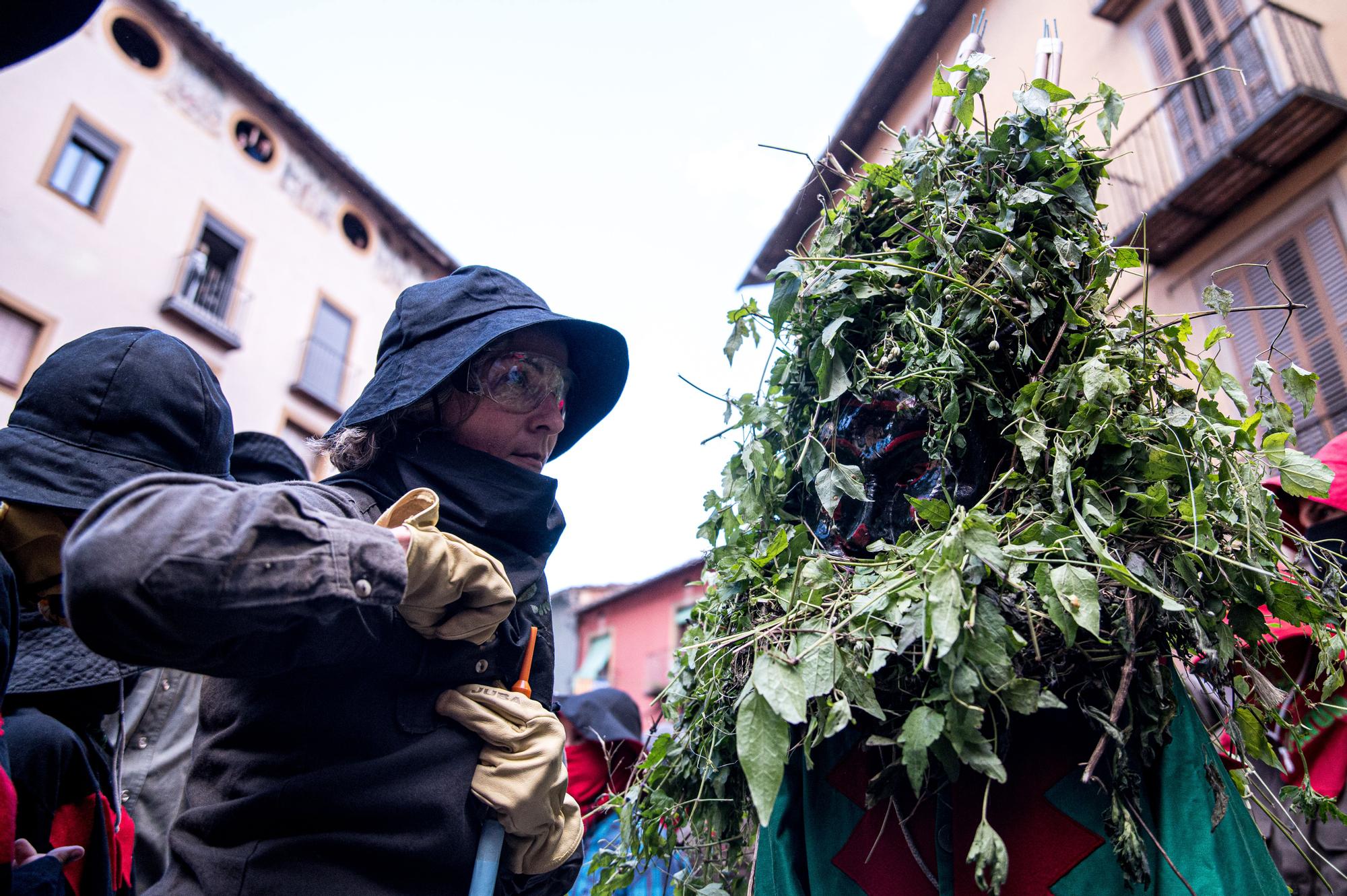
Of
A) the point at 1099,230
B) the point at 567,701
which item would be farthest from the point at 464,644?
the point at 567,701

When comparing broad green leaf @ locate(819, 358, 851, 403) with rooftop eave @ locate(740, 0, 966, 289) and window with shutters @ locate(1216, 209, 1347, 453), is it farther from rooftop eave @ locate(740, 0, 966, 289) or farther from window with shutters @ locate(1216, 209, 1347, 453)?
rooftop eave @ locate(740, 0, 966, 289)

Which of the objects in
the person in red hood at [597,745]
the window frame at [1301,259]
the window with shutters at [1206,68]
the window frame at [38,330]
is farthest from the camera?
the window frame at [38,330]

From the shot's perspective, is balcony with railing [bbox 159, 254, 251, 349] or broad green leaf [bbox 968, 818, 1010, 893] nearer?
broad green leaf [bbox 968, 818, 1010, 893]

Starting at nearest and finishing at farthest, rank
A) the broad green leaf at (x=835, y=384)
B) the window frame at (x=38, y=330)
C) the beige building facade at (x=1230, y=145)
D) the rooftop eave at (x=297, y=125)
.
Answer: the broad green leaf at (x=835, y=384)
the beige building facade at (x=1230, y=145)
the window frame at (x=38, y=330)
the rooftop eave at (x=297, y=125)

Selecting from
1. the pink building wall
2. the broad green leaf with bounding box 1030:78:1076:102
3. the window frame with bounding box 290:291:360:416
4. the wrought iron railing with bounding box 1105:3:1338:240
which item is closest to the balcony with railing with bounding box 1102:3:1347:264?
the wrought iron railing with bounding box 1105:3:1338:240

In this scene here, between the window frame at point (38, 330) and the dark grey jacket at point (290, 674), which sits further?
the window frame at point (38, 330)

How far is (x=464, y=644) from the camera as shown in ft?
4.95

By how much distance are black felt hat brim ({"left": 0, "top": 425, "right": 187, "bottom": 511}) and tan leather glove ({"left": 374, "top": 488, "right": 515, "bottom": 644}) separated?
68cm

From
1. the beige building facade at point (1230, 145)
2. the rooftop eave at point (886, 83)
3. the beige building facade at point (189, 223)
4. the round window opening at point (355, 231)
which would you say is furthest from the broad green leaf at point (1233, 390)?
the round window opening at point (355, 231)

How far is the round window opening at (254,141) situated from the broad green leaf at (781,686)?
17.4 meters

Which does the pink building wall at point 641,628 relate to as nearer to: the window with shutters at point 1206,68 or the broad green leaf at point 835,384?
the window with shutters at point 1206,68

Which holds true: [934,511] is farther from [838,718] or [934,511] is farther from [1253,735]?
[1253,735]

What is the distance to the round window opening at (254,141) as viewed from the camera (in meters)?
15.6

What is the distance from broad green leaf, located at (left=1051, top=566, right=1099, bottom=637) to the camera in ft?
3.78
